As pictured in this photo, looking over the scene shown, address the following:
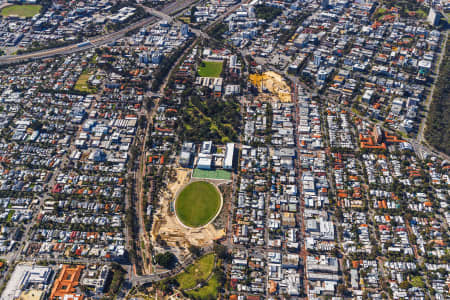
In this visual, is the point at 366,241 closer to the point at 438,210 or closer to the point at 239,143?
the point at 438,210

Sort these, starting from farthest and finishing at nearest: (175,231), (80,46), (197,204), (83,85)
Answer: (80,46) < (83,85) < (197,204) < (175,231)

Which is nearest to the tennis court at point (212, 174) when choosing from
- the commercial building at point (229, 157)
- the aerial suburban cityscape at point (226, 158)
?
the aerial suburban cityscape at point (226, 158)

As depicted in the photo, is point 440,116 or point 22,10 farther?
point 22,10

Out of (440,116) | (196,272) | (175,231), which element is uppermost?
(440,116)

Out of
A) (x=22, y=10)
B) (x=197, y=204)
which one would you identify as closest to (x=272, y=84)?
(x=197, y=204)

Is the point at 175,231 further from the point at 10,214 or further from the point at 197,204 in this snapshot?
the point at 10,214

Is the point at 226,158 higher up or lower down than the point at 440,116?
lower down
